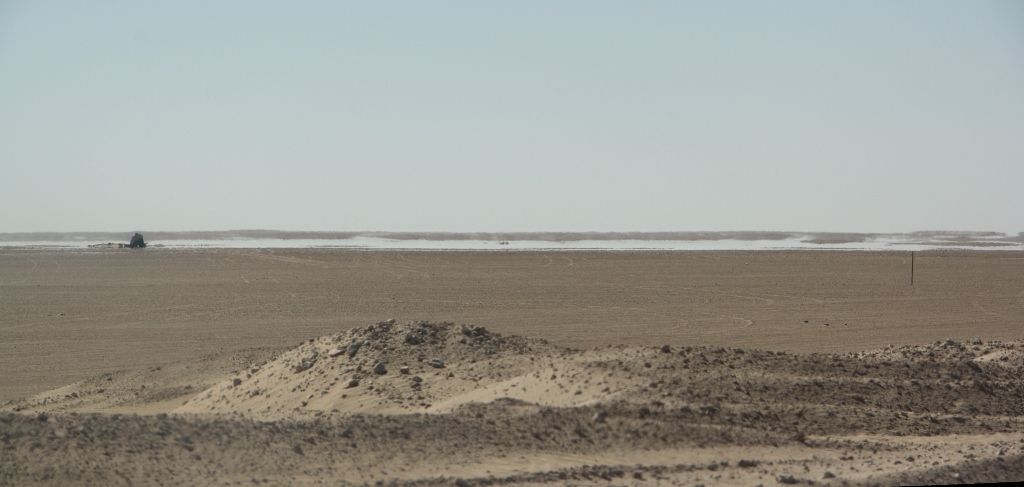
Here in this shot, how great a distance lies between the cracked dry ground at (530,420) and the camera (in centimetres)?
704

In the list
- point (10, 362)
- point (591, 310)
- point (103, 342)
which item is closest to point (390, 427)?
point (10, 362)

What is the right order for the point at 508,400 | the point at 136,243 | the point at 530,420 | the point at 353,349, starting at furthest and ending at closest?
the point at 136,243 < the point at 353,349 < the point at 508,400 < the point at 530,420

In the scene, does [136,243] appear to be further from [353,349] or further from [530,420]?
[530,420]

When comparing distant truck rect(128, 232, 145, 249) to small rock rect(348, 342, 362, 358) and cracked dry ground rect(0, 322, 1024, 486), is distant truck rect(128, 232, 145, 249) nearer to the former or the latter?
cracked dry ground rect(0, 322, 1024, 486)

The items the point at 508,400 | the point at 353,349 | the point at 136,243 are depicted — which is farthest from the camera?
the point at 136,243

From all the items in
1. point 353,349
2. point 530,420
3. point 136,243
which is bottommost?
point 530,420

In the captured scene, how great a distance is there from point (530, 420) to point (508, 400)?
30.2 inches

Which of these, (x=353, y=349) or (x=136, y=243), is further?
(x=136, y=243)

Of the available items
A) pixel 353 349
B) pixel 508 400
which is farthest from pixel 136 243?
pixel 508 400

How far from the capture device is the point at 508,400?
910cm

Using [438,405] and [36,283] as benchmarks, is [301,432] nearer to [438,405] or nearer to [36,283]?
[438,405]

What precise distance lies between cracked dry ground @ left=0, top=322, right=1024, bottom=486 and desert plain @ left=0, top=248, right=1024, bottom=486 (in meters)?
0.03

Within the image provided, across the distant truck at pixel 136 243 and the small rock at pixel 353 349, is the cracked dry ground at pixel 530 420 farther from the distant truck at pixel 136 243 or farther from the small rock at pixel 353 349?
the distant truck at pixel 136 243

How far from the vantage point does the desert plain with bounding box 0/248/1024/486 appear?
7.12m
